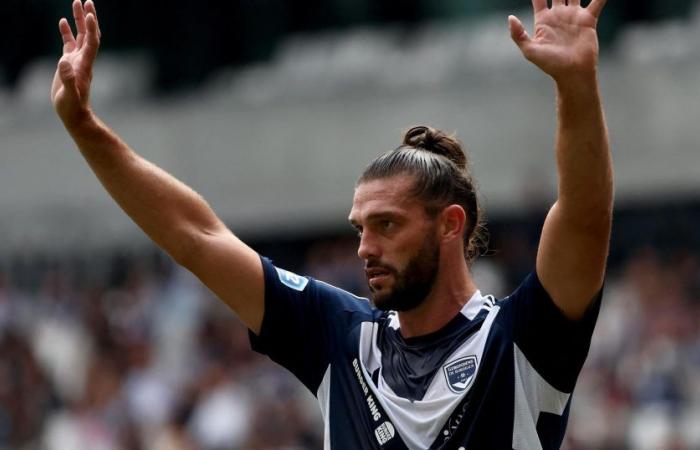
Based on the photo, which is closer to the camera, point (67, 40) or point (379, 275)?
point (379, 275)

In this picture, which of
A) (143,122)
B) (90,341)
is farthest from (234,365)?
(143,122)

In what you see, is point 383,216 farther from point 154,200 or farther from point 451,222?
point 154,200

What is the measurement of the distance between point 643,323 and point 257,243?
9.00 m

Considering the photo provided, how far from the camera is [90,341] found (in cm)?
1525

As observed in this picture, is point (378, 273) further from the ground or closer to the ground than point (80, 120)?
closer to the ground

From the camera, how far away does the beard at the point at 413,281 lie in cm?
472

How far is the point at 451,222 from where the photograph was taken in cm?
486

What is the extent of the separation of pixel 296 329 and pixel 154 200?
0.61 meters

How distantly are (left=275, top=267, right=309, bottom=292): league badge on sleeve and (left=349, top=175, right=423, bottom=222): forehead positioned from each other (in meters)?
0.35

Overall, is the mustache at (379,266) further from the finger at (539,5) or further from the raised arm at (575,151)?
the finger at (539,5)

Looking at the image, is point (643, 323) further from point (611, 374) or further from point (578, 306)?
point (578, 306)

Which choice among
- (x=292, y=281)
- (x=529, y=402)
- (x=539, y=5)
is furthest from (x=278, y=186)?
(x=539, y=5)


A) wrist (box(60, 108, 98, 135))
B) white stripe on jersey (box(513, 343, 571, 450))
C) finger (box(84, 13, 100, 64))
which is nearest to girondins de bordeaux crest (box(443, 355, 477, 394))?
white stripe on jersey (box(513, 343, 571, 450))

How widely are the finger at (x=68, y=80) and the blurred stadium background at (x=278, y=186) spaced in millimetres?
6482
